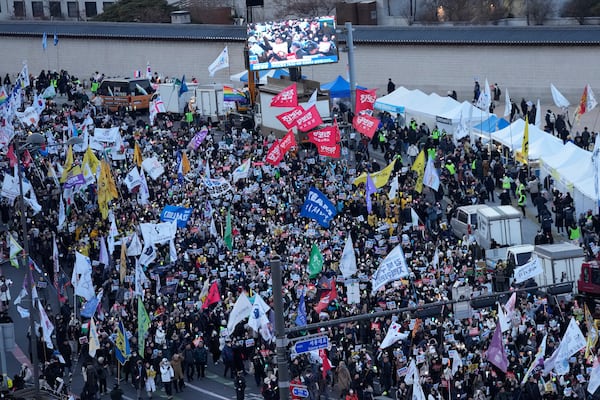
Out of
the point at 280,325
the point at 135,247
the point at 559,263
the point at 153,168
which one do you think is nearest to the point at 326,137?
the point at 153,168

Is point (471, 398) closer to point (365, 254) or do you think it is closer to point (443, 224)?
point (365, 254)

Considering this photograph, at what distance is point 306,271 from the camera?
39.5m

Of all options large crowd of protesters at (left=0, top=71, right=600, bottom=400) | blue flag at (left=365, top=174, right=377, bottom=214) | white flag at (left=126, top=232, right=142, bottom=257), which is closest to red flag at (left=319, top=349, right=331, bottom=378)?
large crowd of protesters at (left=0, top=71, right=600, bottom=400)

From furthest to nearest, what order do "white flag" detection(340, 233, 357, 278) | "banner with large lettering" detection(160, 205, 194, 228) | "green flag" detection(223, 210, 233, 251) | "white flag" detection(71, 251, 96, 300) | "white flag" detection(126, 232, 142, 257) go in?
"green flag" detection(223, 210, 233, 251) < "banner with large lettering" detection(160, 205, 194, 228) < "white flag" detection(126, 232, 142, 257) < "white flag" detection(71, 251, 96, 300) < "white flag" detection(340, 233, 357, 278)

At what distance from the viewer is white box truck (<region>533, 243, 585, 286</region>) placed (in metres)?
38.7

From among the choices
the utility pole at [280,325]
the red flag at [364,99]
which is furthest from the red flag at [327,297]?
the red flag at [364,99]

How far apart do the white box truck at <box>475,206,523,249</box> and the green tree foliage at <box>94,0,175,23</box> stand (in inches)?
1896

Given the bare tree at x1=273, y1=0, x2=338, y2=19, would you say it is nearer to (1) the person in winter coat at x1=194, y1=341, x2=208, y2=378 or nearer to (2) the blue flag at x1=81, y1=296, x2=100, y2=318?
(2) the blue flag at x1=81, y1=296, x2=100, y2=318

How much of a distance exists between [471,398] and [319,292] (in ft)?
19.1

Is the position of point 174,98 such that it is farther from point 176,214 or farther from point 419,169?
point 176,214

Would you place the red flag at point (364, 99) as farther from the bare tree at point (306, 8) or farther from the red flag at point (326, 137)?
the bare tree at point (306, 8)

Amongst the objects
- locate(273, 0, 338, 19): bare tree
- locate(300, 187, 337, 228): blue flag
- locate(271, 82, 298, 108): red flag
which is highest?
locate(273, 0, 338, 19): bare tree

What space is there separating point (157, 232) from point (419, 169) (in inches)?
346

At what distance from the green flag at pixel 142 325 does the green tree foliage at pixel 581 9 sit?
45.9m
